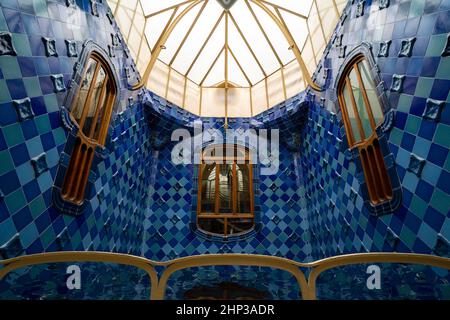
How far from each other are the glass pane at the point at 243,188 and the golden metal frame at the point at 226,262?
24.9 ft

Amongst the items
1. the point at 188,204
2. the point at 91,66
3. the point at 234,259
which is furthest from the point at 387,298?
the point at 188,204

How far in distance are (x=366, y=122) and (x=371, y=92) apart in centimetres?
63

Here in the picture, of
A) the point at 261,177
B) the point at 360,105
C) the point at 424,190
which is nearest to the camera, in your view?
the point at 424,190

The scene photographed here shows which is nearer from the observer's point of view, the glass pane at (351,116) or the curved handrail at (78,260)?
the curved handrail at (78,260)

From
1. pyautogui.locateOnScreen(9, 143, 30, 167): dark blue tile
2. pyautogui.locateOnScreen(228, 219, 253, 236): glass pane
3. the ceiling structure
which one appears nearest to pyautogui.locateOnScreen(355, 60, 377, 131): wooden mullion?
the ceiling structure

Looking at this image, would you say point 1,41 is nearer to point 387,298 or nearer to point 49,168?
point 49,168

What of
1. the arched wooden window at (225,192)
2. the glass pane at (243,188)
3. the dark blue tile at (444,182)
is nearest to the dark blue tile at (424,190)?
the dark blue tile at (444,182)

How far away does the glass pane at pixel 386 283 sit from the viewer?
2.57 meters

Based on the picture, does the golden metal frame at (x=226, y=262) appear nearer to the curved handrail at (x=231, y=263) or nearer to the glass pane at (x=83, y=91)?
the curved handrail at (x=231, y=263)

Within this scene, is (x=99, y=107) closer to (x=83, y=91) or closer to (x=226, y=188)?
(x=83, y=91)

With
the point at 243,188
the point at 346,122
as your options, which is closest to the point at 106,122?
the point at 243,188

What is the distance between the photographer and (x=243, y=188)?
425 inches

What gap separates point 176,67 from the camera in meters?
12.1
